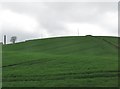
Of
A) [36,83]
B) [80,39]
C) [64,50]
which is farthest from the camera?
[80,39]

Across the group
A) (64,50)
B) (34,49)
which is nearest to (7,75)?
(64,50)

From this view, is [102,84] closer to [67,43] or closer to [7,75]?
[7,75]

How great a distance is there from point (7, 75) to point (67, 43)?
53792 millimetres

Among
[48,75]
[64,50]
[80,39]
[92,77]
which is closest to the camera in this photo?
[92,77]

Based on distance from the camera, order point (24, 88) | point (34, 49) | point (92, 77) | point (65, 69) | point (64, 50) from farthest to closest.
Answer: point (34, 49), point (64, 50), point (65, 69), point (92, 77), point (24, 88)

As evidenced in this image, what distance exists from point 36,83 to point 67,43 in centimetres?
6044

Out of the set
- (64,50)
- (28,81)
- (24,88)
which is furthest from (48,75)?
(64,50)

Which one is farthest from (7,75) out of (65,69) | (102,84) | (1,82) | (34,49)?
(34,49)

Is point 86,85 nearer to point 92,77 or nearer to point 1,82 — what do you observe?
point 92,77

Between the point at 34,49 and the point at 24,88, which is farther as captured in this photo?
the point at 34,49

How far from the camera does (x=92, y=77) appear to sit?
39.9m

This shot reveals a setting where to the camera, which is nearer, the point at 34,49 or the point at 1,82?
the point at 1,82

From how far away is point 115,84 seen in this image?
35000 millimetres

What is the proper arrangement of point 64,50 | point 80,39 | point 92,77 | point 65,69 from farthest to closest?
point 80,39 → point 64,50 → point 65,69 → point 92,77
